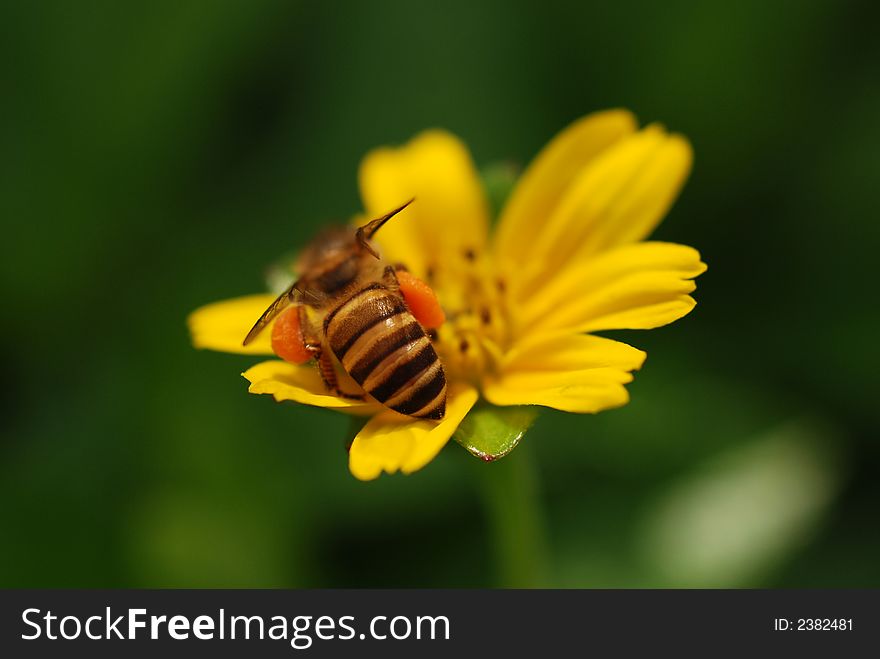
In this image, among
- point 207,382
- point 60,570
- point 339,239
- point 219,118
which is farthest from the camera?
point 219,118

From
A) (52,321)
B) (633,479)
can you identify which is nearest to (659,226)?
(633,479)

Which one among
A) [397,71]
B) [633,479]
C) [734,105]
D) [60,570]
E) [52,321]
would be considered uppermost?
[397,71]

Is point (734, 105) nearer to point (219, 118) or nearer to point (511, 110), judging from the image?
point (511, 110)

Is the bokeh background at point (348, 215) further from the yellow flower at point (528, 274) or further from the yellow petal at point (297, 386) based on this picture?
the yellow petal at point (297, 386)

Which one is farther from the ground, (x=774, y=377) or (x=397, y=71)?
(x=397, y=71)

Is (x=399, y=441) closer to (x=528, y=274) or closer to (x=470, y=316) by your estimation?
(x=470, y=316)

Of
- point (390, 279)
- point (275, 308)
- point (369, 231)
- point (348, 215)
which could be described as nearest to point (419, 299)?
point (390, 279)

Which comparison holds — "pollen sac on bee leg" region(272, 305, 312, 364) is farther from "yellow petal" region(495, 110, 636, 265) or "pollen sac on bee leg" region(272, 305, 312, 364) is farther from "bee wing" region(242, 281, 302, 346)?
"yellow petal" region(495, 110, 636, 265)

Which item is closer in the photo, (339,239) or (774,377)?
(339,239)
